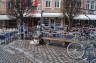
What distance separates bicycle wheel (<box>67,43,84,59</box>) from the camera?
867 centimetres

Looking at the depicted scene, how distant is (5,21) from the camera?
3406 centimetres

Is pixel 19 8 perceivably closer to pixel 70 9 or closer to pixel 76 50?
pixel 70 9

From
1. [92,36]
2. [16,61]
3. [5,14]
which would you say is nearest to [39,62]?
[16,61]

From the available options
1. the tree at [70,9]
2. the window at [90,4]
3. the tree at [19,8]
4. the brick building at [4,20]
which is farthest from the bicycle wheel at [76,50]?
the window at [90,4]

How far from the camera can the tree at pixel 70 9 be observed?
30.2m

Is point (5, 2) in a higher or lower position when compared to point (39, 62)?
higher

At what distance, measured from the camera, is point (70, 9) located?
3011 centimetres

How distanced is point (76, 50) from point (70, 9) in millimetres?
21577

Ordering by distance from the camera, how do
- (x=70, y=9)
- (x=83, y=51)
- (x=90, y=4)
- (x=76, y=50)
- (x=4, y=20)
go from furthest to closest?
(x=90, y=4)
(x=4, y=20)
(x=70, y=9)
(x=76, y=50)
(x=83, y=51)

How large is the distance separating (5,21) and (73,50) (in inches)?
1035

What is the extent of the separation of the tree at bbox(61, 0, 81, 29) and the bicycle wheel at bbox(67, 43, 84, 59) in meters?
20.5

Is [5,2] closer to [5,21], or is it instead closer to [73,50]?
[5,21]

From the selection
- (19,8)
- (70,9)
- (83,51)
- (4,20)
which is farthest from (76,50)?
(4,20)

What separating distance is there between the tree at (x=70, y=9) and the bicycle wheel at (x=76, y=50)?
2054cm
